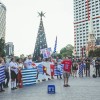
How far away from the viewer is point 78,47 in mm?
196250

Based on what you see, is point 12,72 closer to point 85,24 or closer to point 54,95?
point 54,95

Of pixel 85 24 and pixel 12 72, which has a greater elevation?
pixel 85 24

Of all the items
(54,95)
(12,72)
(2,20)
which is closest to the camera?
(54,95)

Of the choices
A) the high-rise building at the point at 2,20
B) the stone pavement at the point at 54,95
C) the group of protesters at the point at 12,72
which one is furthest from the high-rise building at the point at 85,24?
the stone pavement at the point at 54,95

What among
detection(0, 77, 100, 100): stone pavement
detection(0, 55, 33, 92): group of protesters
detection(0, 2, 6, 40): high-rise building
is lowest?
detection(0, 77, 100, 100): stone pavement

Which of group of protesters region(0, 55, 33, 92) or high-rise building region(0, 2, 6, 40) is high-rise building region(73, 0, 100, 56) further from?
group of protesters region(0, 55, 33, 92)

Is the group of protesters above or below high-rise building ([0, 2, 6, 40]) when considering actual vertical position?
below

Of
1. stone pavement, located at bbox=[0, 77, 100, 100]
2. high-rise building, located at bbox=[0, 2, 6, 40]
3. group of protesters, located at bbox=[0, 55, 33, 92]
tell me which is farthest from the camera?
high-rise building, located at bbox=[0, 2, 6, 40]

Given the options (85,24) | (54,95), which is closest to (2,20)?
(85,24)

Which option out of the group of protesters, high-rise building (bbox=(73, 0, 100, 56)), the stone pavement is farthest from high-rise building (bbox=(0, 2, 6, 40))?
the stone pavement

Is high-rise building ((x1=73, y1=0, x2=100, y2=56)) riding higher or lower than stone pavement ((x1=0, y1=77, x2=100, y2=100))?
higher

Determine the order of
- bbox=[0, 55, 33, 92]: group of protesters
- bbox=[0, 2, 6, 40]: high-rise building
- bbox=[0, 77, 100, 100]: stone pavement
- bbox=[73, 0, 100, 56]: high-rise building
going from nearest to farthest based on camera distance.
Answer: bbox=[0, 77, 100, 100]: stone pavement < bbox=[0, 55, 33, 92]: group of protesters < bbox=[0, 2, 6, 40]: high-rise building < bbox=[73, 0, 100, 56]: high-rise building

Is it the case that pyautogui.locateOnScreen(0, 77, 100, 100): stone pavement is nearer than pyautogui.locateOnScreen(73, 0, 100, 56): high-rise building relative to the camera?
Yes

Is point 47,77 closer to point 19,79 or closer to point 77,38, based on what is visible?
point 19,79
